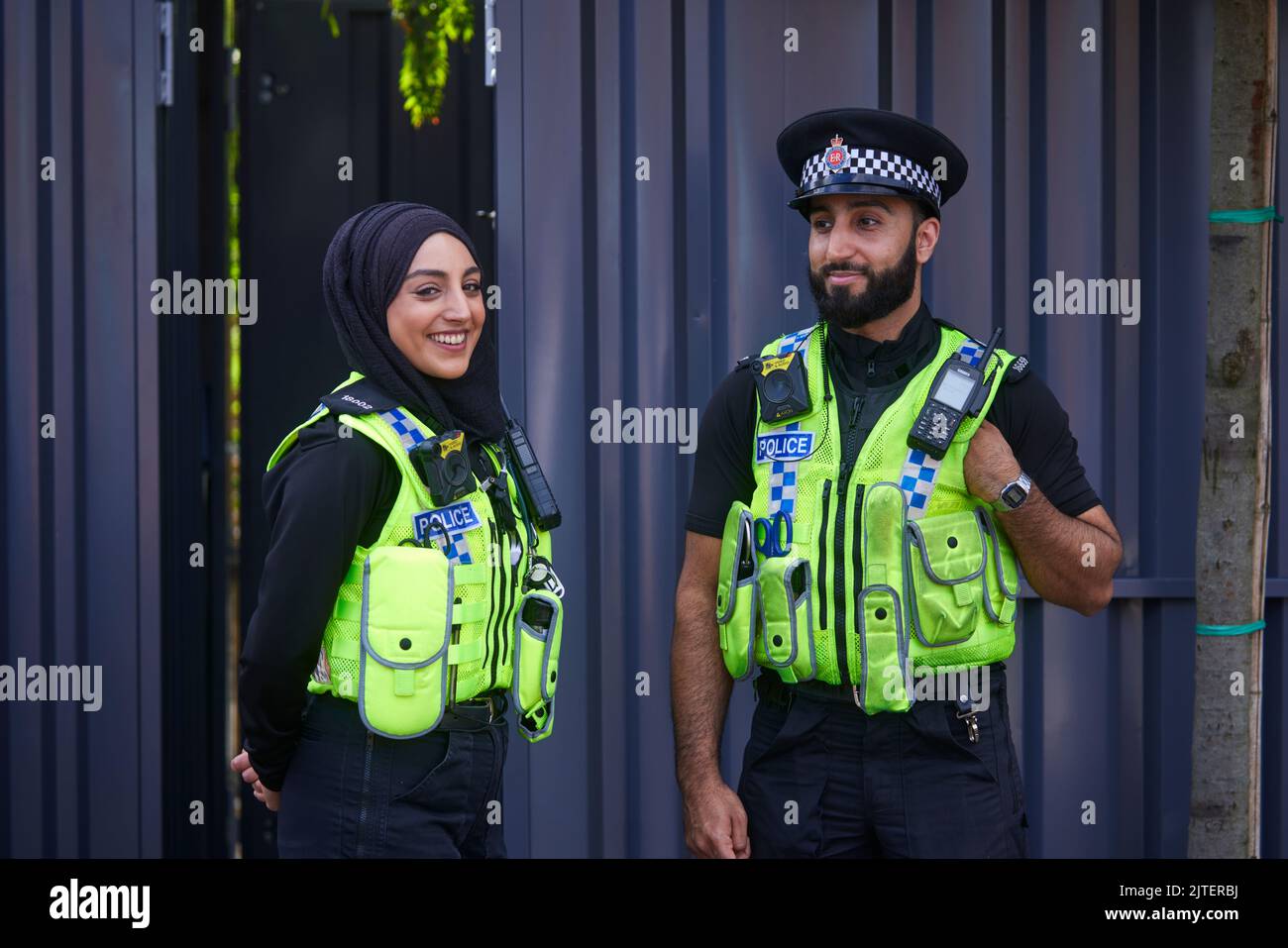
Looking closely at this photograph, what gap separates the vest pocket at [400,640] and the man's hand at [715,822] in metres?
0.68

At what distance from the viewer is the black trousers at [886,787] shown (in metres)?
2.72

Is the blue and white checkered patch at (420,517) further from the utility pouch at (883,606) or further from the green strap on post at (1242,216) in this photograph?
the green strap on post at (1242,216)

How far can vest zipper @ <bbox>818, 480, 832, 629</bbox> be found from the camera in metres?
2.79

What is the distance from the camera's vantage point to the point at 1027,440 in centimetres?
285

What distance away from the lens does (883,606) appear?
2.76 metres

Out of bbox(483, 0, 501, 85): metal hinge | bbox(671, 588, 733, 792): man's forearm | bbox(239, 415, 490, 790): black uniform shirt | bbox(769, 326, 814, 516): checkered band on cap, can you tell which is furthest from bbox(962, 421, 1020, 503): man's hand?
bbox(483, 0, 501, 85): metal hinge

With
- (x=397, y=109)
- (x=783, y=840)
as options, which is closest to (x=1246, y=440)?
(x=783, y=840)

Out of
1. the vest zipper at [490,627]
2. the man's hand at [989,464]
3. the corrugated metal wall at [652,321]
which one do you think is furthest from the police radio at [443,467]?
the corrugated metal wall at [652,321]

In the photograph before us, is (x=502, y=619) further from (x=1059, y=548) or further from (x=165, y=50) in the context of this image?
(x=165, y=50)

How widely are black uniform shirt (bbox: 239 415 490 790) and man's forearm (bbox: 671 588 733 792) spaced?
77cm

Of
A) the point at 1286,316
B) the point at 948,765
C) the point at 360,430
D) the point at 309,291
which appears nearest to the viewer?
the point at 360,430

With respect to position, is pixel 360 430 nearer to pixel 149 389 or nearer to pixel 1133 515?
pixel 149 389

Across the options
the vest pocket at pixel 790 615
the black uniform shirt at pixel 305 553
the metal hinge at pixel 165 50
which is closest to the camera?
the black uniform shirt at pixel 305 553

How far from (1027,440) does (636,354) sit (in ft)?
5.05
